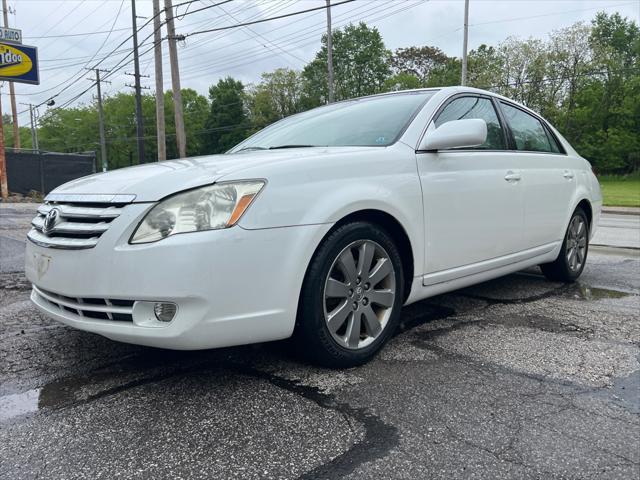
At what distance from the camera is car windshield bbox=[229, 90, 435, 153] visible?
314cm

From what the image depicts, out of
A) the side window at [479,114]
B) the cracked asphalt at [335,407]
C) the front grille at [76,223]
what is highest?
the side window at [479,114]

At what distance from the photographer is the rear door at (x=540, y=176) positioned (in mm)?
3902

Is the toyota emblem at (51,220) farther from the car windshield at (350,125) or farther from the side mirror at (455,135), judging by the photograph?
the side mirror at (455,135)

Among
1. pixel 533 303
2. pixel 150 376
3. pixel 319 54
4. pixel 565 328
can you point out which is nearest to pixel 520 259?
pixel 533 303

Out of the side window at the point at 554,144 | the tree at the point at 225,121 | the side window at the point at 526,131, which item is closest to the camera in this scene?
the side window at the point at 526,131

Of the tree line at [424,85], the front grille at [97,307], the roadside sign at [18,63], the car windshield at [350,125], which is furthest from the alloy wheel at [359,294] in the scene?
the tree line at [424,85]

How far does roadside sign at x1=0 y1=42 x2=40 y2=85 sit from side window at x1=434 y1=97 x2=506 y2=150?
2194 centimetres

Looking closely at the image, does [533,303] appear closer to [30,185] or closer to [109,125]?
[30,185]

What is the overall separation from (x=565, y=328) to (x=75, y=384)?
294 centimetres

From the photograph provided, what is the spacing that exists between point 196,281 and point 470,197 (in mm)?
1922

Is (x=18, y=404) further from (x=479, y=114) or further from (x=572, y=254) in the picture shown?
(x=572, y=254)

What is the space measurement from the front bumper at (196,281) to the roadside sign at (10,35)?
22908 millimetres

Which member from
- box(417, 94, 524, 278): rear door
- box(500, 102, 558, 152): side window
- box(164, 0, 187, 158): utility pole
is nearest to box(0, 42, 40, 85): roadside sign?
box(164, 0, 187, 158): utility pole

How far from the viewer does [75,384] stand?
2486mm
